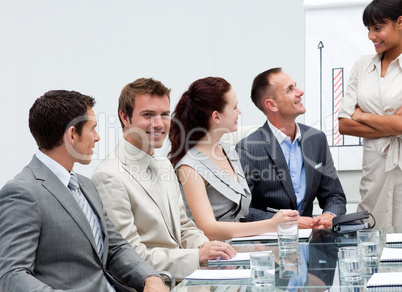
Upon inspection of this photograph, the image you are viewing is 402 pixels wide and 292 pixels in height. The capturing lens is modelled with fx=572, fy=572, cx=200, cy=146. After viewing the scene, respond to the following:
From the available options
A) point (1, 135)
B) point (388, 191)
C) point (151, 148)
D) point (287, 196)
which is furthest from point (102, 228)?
point (1, 135)

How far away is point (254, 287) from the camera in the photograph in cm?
157

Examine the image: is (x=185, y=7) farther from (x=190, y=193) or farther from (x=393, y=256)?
(x=393, y=256)

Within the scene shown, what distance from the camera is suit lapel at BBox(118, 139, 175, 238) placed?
223 cm

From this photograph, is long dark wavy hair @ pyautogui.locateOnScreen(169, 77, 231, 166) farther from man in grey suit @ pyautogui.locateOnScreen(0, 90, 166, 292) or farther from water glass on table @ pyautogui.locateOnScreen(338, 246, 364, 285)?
water glass on table @ pyautogui.locateOnScreen(338, 246, 364, 285)

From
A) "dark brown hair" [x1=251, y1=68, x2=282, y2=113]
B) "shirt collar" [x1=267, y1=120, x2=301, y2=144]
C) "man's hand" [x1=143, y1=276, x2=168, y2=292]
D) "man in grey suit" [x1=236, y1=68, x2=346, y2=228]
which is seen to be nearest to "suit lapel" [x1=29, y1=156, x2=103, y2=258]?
"man's hand" [x1=143, y1=276, x2=168, y2=292]

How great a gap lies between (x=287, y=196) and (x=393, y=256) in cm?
124

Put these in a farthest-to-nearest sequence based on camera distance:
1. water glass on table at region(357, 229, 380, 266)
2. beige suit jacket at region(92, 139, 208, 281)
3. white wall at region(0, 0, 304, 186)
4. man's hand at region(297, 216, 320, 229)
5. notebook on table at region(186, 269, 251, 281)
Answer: white wall at region(0, 0, 304, 186) < man's hand at region(297, 216, 320, 229) < beige suit jacket at region(92, 139, 208, 281) < water glass on table at region(357, 229, 380, 266) < notebook on table at region(186, 269, 251, 281)

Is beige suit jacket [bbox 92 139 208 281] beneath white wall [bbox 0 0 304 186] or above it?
beneath

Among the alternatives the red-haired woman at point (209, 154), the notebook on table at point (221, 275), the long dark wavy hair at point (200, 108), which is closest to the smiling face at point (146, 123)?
the red-haired woman at point (209, 154)

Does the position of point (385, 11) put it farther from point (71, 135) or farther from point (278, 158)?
point (71, 135)

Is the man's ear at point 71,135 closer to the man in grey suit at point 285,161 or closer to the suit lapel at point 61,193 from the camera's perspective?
the suit lapel at point 61,193

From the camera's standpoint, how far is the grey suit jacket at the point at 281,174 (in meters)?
3.06

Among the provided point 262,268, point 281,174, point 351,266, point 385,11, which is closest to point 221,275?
point 262,268

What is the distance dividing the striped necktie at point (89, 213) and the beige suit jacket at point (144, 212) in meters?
0.19
